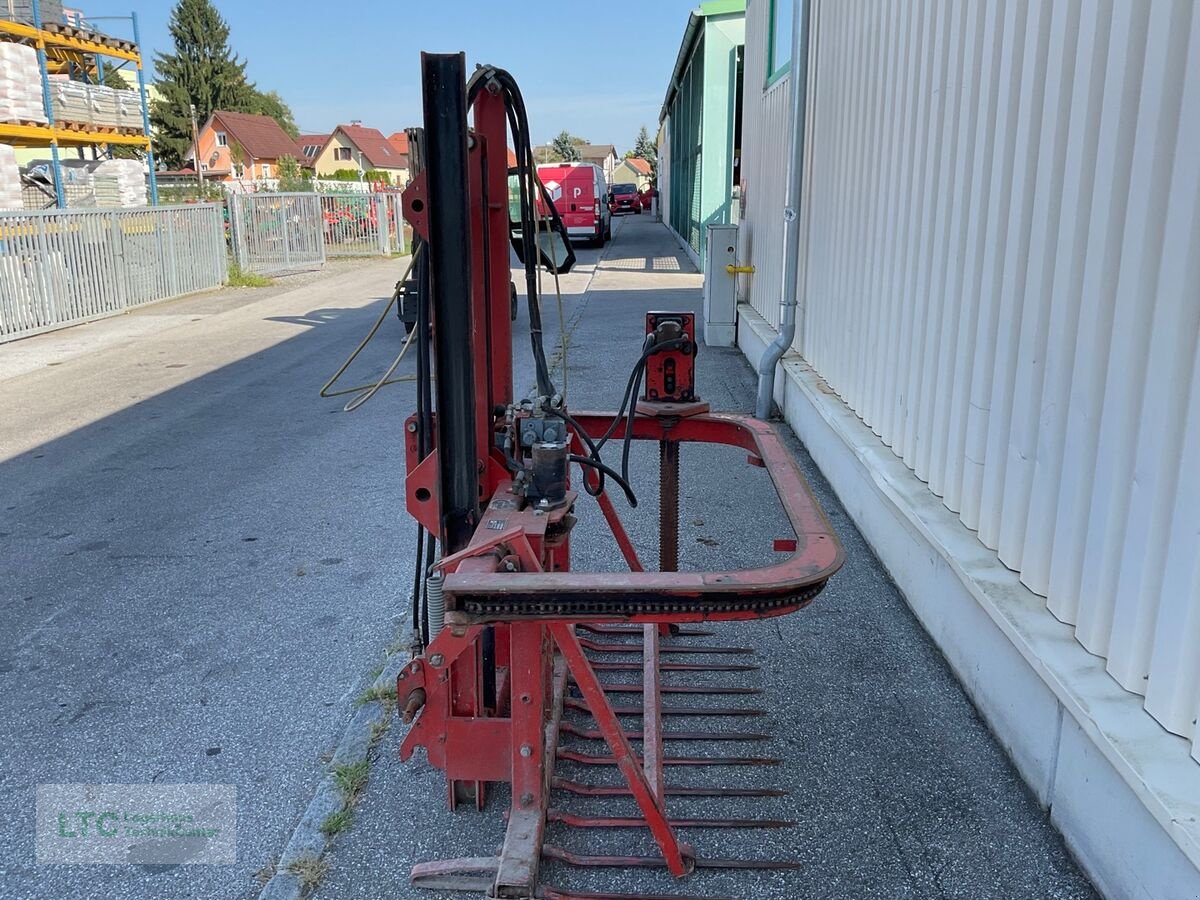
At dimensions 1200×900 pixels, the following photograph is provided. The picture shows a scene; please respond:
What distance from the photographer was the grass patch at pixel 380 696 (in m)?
3.61

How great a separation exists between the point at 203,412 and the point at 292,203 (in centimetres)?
1481

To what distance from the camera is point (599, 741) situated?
335cm

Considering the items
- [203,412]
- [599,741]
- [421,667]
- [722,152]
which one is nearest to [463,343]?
[421,667]

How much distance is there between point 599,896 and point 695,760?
724 millimetres

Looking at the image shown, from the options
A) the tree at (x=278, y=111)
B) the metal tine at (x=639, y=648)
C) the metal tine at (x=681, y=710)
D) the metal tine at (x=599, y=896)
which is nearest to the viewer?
the metal tine at (x=599, y=896)

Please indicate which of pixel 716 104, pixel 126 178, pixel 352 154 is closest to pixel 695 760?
pixel 716 104

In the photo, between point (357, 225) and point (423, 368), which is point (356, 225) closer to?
point (357, 225)

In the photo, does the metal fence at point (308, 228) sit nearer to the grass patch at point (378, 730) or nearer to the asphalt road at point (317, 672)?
the asphalt road at point (317, 672)

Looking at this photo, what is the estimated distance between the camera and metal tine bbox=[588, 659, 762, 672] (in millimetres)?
3770

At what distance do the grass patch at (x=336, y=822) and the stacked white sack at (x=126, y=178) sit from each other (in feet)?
77.7

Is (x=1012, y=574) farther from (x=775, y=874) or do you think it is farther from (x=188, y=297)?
(x=188, y=297)

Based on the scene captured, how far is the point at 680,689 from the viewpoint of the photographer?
3.63m

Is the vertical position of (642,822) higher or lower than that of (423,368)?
lower

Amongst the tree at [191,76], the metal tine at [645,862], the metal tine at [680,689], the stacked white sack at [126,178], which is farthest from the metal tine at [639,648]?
the tree at [191,76]
